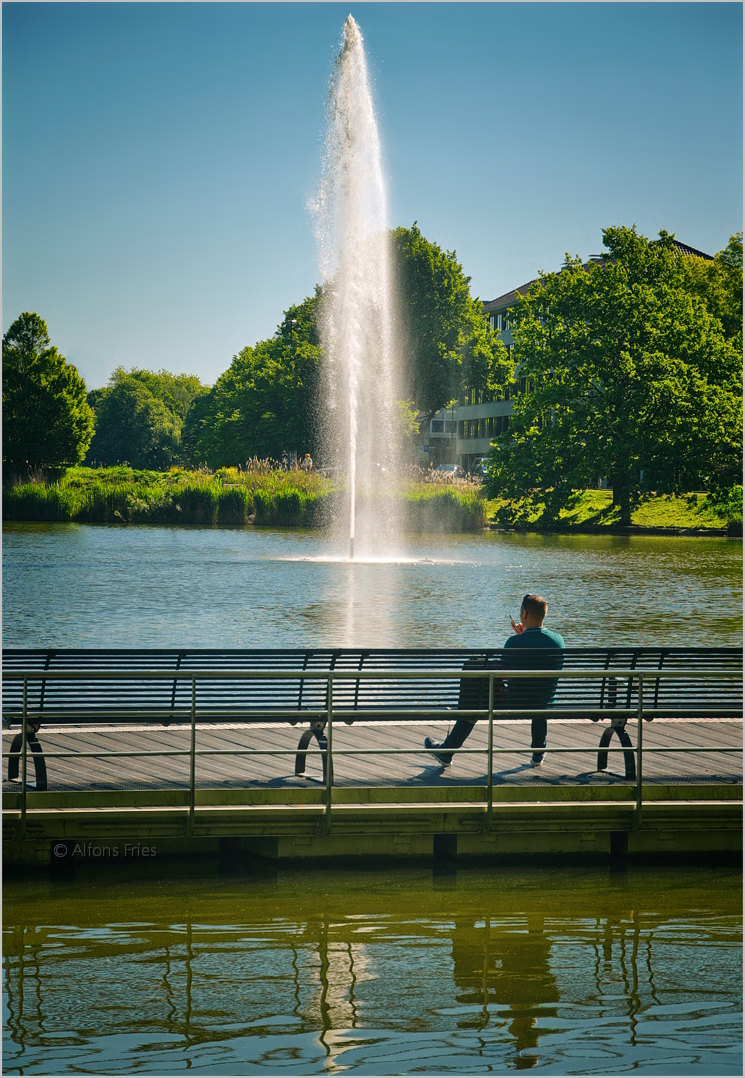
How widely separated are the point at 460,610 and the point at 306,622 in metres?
4.10

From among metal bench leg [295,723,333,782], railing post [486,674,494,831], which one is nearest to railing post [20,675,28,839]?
metal bench leg [295,723,333,782]

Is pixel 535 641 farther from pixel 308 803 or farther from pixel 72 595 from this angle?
pixel 72 595

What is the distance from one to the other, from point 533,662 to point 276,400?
245 feet

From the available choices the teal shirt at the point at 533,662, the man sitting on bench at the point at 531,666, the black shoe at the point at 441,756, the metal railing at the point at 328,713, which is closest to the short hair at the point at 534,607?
the man sitting on bench at the point at 531,666

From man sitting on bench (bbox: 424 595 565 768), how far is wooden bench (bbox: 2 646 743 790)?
7 cm

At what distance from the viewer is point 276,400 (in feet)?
274

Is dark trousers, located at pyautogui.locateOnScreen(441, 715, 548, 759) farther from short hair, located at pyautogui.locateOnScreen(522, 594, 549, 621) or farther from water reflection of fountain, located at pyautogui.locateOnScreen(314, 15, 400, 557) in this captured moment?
water reflection of fountain, located at pyautogui.locateOnScreen(314, 15, 400, 557)

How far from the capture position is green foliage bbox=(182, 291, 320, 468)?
80812 millimetres

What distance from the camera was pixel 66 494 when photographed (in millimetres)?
55281

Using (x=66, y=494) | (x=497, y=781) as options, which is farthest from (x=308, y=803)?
(x=66, y=494)

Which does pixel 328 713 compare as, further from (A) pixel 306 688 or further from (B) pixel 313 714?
(A) pixel 306 688

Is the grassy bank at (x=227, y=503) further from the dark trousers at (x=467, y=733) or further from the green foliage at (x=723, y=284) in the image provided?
the dark trousers at (x=467, y=733)

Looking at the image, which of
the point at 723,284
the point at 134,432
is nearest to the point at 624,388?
the point at 723,284

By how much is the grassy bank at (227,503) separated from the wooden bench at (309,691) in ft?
136
